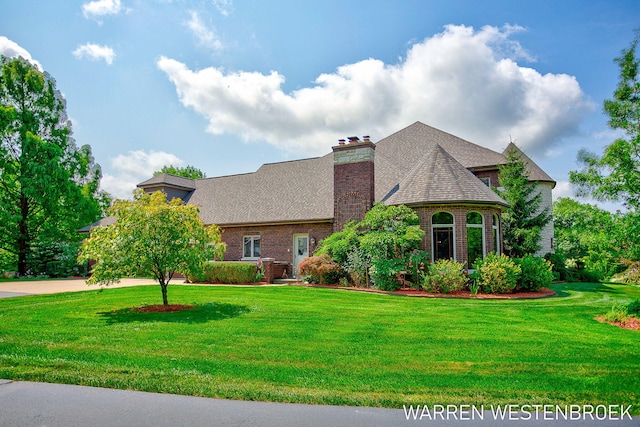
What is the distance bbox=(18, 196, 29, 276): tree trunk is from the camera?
93.0 ft

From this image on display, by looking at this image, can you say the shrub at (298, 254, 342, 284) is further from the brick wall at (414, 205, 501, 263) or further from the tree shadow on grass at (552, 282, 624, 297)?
the tree shadow on grass at (552, 282, 624, 297)

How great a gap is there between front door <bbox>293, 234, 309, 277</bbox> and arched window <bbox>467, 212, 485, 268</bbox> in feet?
27.8

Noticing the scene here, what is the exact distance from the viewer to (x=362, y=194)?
Answer: 1928 cm

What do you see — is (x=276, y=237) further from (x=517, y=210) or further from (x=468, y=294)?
(x=517, y=210)

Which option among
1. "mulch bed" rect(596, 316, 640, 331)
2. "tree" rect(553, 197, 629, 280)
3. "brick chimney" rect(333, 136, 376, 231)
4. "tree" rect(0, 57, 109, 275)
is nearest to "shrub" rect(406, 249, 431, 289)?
"brick chimney" rect(333, 136, 376, 231)

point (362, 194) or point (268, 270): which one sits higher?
point (362, 194)

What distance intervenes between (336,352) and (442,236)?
35.4 feet

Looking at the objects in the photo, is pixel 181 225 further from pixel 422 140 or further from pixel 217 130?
pixel 422 140

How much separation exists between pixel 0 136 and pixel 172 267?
1060 inches

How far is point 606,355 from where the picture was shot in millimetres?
6609

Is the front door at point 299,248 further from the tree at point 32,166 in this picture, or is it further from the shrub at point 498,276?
the tree at point 32,166

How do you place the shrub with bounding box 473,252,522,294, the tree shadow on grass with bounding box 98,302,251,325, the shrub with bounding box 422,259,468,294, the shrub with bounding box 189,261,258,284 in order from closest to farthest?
the tree shadow on grass with bounding box 98,302,251,325 → the shrub with bounding box 473,252,522,294 → the shrub with bounding box 422,259,468,294 → the shrub with bounding box 189,261,258,284

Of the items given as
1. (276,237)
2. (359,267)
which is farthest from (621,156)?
(276,237)

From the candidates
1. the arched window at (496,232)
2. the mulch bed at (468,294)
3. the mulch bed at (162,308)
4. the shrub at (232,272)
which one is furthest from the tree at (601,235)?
the shrub at (232,272)
